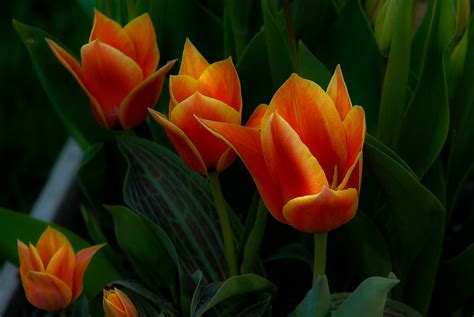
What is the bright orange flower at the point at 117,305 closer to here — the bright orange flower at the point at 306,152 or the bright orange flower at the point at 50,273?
the bright orange flower at the point at 50,273

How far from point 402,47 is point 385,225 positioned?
0.19 meters

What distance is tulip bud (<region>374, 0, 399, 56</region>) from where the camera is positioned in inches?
32.1

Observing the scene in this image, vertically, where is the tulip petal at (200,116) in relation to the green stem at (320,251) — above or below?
above

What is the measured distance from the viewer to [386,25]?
32.7 inches

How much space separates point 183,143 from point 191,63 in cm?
7

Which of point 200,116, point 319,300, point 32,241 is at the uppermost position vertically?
point 200,116

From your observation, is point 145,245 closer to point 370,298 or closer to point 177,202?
point 177,202

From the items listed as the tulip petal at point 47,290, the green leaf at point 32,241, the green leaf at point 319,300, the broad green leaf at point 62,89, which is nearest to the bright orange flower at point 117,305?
the tulip petal at point 47,290

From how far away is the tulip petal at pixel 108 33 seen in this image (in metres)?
0.87

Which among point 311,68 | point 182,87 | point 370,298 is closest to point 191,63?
point 182,87

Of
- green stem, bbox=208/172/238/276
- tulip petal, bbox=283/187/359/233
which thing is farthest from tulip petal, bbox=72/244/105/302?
tulip petal, bbox=283/187/359/233

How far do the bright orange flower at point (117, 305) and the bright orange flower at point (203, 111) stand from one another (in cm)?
12

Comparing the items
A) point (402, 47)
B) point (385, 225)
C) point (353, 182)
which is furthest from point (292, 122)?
point (385, 225)

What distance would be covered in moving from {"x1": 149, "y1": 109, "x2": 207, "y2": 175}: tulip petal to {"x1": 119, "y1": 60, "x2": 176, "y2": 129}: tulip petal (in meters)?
0.11
